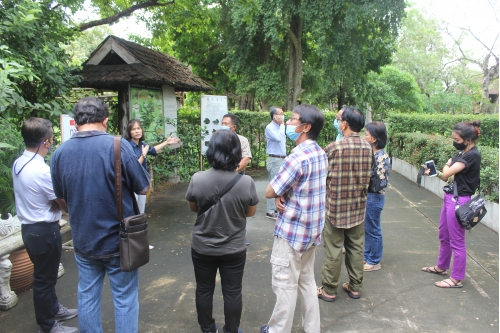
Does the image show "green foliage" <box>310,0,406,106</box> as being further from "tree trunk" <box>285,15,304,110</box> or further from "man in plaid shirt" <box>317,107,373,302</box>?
"man in plaid shirt" <box>317,107,373,302</box>

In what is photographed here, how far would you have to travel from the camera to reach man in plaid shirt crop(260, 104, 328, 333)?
9.09 ft

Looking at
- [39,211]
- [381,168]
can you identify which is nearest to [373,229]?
[381,168]

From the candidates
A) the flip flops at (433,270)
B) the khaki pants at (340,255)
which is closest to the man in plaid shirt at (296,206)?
the khaki pants at (340,255)

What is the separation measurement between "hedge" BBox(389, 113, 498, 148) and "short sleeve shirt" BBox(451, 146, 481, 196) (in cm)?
911

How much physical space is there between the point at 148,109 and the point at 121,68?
0.94 m

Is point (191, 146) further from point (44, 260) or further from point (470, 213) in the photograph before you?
point (470, 213)

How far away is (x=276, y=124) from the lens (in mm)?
6090

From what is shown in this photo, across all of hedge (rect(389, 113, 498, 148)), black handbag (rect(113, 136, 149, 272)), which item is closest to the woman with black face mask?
black handbag (rect(113, 136, 149, 272))

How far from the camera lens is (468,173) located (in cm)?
383

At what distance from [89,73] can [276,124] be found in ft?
13.0

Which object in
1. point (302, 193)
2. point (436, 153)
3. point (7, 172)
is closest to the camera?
point (302, 193)

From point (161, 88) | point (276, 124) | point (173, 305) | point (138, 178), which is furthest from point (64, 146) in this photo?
point (161, 88)

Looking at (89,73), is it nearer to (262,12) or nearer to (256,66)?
(262,12)

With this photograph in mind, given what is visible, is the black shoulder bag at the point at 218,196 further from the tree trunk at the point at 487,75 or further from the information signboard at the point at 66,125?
the tree trunk at the point at 487,75
